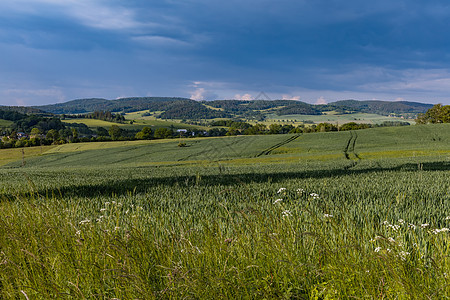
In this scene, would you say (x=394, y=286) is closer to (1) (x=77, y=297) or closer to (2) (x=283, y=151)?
(1) (x=77, y=297)

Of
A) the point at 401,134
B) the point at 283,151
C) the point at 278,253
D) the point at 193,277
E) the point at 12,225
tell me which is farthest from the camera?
the point at 401,134

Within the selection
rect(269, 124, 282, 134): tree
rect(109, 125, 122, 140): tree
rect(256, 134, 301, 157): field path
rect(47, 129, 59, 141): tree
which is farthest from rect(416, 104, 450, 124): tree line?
rect(47, 129, 59, 141): tree

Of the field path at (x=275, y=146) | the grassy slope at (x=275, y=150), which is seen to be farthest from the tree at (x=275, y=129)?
the grassy slope at (x=275, y=150)

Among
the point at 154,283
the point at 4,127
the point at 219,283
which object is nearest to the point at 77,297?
the point at 154,283

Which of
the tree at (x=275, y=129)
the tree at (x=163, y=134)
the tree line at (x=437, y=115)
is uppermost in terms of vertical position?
the tree line at (x=437, y=115)

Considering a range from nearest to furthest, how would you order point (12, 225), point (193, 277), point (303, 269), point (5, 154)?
point (193, 277)
point (303, 269)
point (12, 225)
point (5, 154)

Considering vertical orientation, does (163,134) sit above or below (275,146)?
above

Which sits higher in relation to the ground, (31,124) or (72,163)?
(31,124)

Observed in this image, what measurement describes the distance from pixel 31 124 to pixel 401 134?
20589 centimetres

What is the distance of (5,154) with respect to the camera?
103375 mm

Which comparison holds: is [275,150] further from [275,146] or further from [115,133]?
[115,133]

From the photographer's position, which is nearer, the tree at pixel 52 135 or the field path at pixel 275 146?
the field path at pixel 275 146

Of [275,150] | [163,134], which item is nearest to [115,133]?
[163,134]

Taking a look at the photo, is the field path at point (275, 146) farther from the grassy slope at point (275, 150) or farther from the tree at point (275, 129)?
the tree at point (275, 129)
